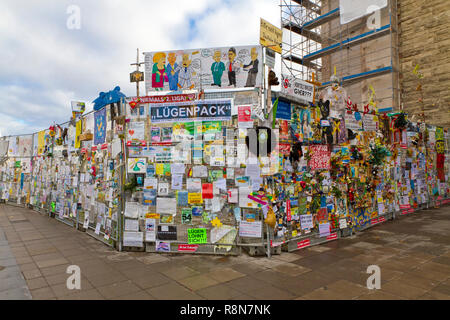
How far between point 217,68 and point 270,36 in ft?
4.72

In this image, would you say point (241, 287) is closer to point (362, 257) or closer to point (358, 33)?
point (362, 257)

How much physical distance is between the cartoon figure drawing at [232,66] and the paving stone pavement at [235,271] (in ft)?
13.5

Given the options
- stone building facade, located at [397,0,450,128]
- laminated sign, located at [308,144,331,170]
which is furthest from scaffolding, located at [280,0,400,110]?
laminated sign, located at [308,144,331,170]

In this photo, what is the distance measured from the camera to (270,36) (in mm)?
6387

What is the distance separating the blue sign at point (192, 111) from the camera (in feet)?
20.7

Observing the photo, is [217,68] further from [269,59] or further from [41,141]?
[41,141]

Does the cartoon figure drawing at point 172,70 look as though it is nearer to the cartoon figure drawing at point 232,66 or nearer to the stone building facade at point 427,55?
the cartoon figure drawing at point 232,66

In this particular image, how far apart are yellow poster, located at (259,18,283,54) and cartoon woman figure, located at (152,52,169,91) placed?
261 centimetres

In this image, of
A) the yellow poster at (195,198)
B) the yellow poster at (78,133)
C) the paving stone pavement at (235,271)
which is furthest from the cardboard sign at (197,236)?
the yellow poster at (78,133)

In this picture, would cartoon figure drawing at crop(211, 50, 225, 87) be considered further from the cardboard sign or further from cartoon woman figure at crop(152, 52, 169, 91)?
the cardboard sign

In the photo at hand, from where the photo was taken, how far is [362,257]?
6008 millimetres

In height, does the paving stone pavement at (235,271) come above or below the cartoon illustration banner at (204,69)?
below

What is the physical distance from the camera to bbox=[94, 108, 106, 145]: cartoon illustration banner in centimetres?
788
